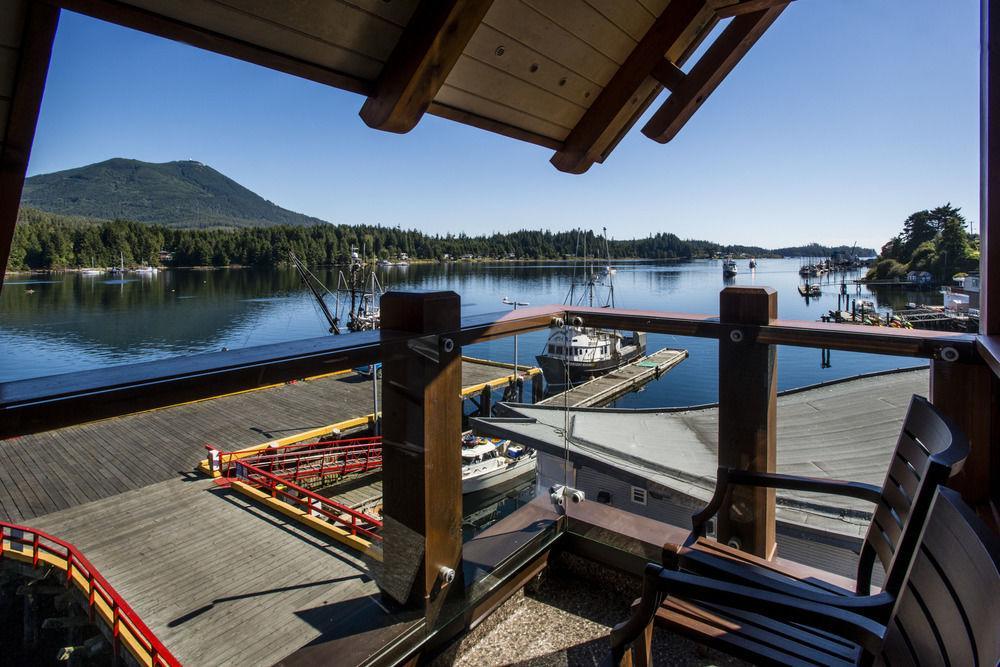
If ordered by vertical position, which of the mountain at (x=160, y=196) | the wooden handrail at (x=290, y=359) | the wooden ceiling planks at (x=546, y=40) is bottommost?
the wooden handrail at (x=290, y=359)

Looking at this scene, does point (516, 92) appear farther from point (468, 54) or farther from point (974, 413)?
point (974, 413)

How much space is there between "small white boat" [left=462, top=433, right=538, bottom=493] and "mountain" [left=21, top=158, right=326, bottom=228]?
14086 mm

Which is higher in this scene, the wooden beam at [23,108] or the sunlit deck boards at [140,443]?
the wooden beam at [23,108]

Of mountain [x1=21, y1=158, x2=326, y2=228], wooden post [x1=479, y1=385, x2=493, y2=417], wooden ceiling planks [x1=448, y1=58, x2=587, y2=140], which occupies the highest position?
mountain [x1=21, y1=158, x2=326, y2=228]

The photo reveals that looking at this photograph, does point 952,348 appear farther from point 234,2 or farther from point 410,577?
point 234,2

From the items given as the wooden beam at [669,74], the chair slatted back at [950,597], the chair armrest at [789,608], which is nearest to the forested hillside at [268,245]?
the chair armrest at [789,608]

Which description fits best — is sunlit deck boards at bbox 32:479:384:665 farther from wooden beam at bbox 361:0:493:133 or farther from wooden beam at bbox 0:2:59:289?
wooden beam at bbox 361:0:493:133

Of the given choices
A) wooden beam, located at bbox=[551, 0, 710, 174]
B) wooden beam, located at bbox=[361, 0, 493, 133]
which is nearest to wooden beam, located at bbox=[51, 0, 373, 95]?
wooden beam, located at bbox=[361, 0, 493, 133]

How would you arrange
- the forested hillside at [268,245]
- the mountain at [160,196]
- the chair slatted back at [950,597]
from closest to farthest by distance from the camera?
the chair slatted back at [950,597] → the forested hillside at [268,245] → the mountain at [160,196]

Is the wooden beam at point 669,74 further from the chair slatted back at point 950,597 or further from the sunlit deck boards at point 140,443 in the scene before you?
the chair slatted back at point 950,597

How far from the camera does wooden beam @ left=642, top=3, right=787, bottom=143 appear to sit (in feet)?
8.05

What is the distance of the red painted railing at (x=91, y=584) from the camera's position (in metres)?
1.28

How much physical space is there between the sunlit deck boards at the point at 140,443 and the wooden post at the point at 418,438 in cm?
12

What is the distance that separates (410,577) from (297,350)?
73 cm
